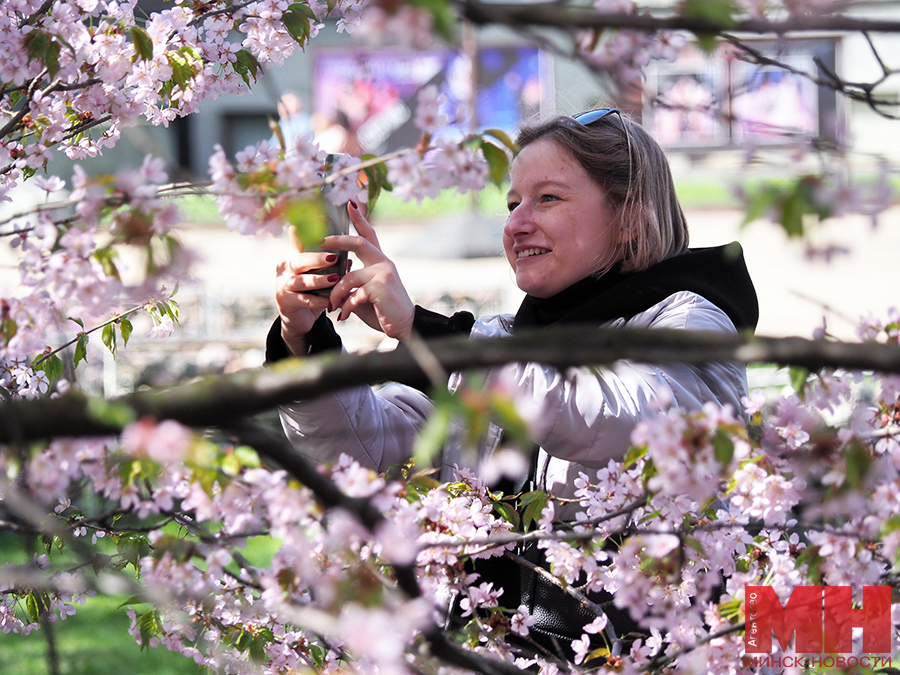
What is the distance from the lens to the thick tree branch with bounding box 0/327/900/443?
813mm

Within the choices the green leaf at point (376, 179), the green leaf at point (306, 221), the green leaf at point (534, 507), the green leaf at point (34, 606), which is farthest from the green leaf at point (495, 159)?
the green leaf at point (34, 606)

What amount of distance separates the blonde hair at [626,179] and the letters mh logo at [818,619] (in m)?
0.79

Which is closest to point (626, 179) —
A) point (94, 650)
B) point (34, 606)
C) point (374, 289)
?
point (374, 289)

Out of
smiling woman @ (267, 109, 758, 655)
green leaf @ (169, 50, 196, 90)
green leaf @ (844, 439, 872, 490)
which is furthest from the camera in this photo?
green leaf @ (169, 50, 196, 90)

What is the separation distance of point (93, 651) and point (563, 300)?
9.87 feet

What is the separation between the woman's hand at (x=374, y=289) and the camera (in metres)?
1.51

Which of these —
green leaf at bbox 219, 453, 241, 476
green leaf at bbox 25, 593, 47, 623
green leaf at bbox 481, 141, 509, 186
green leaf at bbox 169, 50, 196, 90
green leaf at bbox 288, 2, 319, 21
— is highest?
green leaf at bbox 288, 2, 319, 21

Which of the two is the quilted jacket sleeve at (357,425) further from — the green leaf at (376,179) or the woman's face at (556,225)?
the green leaf at (376,179)

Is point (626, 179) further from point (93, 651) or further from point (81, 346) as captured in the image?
point (93, 651)

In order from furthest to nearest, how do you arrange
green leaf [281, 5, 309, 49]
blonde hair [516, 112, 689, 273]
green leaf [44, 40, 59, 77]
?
1. blonde hair [516, 112, 689, 273]
2. green leaf [281, 5, 309, 49]
3. green leaf [44, 40, 59, 77]

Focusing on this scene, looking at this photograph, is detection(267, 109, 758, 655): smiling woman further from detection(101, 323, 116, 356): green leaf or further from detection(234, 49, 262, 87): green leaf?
detection(234, 49, 262, 87): green leaf

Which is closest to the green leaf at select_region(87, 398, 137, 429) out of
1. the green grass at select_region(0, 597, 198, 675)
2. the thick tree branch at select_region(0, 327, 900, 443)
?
the thick tree branch at select_region(0, 327, 900, 443)

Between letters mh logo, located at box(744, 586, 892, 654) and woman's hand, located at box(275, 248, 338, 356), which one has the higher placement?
woman's hand, located at box(275, 248, 338, 356)

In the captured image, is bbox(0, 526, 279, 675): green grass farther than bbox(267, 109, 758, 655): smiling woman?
Yes
